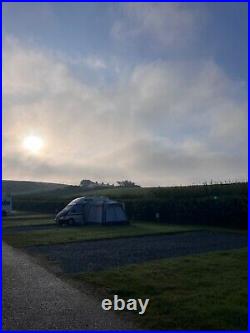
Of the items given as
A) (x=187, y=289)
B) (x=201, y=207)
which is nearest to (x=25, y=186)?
(x=201, y=207)

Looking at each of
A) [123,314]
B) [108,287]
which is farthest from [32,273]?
[123,314]

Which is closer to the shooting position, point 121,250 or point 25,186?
point 121,250

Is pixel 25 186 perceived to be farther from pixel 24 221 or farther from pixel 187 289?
pixel 187 289

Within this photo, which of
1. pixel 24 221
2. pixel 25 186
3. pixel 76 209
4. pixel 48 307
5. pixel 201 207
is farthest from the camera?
pixel 25 186

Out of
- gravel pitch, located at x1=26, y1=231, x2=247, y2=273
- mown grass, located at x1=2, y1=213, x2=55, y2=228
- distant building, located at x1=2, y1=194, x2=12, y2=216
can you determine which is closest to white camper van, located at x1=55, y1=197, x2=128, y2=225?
mown grass, located at x1=2, y1=213, x2=55, y2=228

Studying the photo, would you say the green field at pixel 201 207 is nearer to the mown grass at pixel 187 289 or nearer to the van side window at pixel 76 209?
the van side window at pixel 76 209

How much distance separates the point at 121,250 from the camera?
17.0 m

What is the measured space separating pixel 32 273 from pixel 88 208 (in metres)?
20.5

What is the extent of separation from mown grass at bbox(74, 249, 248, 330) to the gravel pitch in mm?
1234

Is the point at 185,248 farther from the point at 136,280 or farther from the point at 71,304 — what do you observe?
the point at 71,304

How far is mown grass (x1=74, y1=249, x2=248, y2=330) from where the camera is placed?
763cm

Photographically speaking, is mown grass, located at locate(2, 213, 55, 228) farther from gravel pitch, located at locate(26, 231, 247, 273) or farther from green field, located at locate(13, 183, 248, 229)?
gravel pitch, located at locate(26, 231, 247, 273)

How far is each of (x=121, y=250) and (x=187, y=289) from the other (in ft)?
23.7

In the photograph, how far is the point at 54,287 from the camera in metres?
10.4
